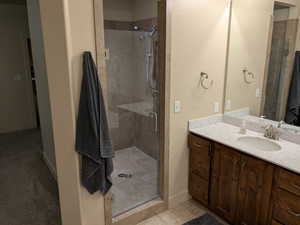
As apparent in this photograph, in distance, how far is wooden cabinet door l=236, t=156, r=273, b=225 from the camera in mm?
1851

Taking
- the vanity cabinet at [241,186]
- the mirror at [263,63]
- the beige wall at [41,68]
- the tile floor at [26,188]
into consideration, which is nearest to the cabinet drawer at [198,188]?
the vanity cabinet at [241,186]

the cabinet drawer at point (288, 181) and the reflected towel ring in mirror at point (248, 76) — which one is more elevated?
the reflected towel ring in mirror at point (248, 76)

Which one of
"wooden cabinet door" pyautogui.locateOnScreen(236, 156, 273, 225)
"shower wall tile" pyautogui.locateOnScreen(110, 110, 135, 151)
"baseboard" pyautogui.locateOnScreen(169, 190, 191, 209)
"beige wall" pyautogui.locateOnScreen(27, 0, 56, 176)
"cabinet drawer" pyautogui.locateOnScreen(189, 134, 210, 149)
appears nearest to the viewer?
"wooden cabinet door" pyautogui.locateOnScreen(236, 156, 273, 225)

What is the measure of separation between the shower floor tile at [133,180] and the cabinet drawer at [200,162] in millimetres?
483

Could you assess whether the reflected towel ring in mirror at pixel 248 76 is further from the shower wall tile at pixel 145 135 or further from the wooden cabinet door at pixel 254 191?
the shower wall tile at pixel 145 135

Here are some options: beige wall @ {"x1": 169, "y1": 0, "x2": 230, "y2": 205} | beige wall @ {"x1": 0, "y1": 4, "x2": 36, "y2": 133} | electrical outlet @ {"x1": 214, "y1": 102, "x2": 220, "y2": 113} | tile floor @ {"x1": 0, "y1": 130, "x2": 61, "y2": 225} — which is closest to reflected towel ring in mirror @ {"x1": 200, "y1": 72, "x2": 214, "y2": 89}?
beige wall @ {"x1": 169, "y1": 0, "x2": 230, "y2": 205}

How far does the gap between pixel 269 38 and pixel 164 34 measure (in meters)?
1.17

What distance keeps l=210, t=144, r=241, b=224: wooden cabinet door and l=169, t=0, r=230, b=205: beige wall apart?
1.32 ft

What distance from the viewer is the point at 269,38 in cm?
239

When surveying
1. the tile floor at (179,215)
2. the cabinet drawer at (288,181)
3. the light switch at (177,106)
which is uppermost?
the light switch at (177,106)

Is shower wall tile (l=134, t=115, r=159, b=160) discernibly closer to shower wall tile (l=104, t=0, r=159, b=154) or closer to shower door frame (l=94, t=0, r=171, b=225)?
shower wall tile (l=104, t=0, r=159, b=154)

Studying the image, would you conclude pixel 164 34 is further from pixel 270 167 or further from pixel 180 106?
pixel 270 167

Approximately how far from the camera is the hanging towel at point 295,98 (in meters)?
2.17

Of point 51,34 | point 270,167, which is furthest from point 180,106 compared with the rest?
point 51,34
